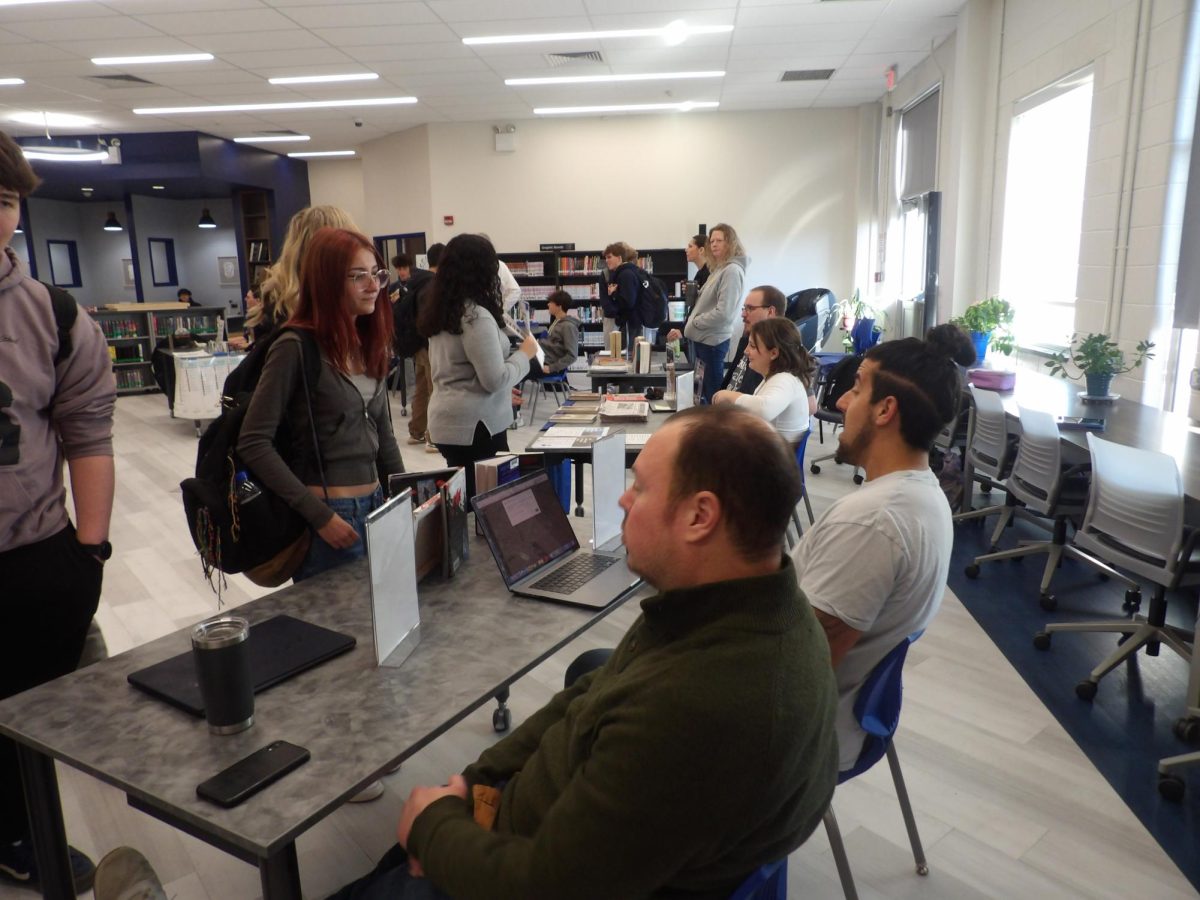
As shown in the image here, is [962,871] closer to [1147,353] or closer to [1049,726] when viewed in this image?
[1049,726]

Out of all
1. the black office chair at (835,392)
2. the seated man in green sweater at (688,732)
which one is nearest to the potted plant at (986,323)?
the black office chair at (835,392)

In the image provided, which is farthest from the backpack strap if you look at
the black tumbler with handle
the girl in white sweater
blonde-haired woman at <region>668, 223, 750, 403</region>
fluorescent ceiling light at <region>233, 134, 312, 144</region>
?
fluorescent ceiling light at <region>233, 134, 312, 144</region>

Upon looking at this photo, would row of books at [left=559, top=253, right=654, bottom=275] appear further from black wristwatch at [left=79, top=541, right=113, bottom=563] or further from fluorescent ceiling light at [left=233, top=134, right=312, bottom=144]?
black wristwatch at [left=79, top=541, right=113, bottom=563]

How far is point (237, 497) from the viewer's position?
1933 mm

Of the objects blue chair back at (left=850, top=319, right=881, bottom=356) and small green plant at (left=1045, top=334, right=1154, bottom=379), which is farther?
blue chair back at (left=850, top=319, right=881, bottom=356)

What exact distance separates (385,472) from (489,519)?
593mm

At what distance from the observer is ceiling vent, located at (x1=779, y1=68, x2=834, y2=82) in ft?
27.3

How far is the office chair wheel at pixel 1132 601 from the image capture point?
11.5 feet

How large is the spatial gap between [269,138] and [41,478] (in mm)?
10996

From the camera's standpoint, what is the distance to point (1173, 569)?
270 cm

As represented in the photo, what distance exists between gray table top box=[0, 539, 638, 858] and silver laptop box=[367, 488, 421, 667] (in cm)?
3

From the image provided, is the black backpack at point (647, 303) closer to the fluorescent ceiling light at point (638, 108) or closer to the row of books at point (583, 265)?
the row of books at point (583, 265)

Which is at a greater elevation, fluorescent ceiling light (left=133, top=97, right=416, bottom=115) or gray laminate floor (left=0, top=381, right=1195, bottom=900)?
fluorescent ceiling light (left=133, top=97, right=416, bottom=115)

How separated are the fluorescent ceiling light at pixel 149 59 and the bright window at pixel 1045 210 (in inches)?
266
